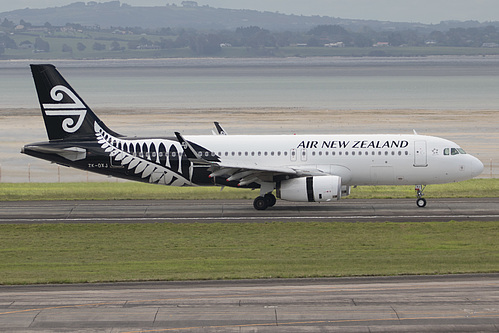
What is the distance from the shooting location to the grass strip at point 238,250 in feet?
96.2

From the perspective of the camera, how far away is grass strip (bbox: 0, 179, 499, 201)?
5072 cm

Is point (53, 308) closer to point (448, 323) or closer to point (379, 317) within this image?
point (379, 317)

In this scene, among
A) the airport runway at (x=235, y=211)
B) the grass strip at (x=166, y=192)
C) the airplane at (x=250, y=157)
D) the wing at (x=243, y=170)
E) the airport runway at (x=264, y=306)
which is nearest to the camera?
the airport runway at (x=264, y=306)

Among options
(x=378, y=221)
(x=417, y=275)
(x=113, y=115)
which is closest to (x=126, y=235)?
(x=378, y=221)

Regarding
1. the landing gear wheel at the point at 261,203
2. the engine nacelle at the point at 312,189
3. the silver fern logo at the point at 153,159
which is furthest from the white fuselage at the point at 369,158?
the landing gear wheel at the point at 261,203

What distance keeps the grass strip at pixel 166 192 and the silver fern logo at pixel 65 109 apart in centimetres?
599

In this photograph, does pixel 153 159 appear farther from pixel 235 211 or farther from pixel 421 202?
pixel 421 202

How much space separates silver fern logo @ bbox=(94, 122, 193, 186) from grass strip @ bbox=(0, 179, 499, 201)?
4708 millimetres

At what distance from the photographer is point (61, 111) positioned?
46.5m

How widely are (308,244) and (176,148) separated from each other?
13.3 meters

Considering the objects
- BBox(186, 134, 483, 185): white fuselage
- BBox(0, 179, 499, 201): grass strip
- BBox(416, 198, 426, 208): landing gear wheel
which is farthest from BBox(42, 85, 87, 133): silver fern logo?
BBox(416, 198, 426, 208): landing gear wheel

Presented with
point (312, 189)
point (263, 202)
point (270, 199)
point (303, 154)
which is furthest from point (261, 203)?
point (303, 154)

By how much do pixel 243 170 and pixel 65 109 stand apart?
1086cm

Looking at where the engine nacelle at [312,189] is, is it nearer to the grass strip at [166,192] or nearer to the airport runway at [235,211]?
the airport runway at [235,211]
